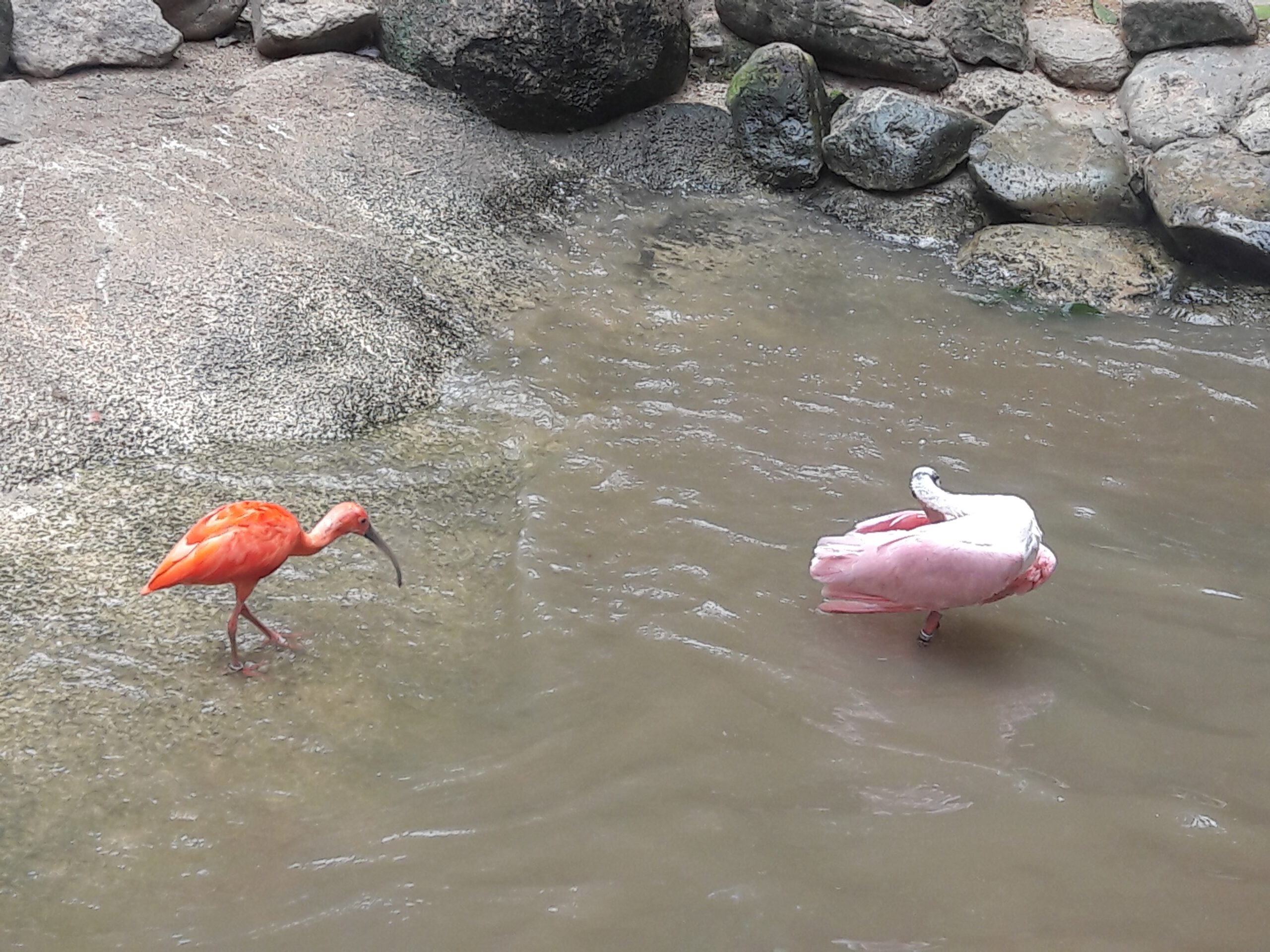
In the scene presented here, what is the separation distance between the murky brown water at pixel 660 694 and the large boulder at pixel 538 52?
242cm

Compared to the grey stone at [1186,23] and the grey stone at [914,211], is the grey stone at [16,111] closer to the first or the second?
the grey stone at [914,211]

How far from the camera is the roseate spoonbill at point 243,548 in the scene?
2.65 meters

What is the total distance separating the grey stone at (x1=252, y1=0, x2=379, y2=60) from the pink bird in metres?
5.03

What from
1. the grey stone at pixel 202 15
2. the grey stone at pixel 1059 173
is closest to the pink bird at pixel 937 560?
the grey stone at pixel 1059 173

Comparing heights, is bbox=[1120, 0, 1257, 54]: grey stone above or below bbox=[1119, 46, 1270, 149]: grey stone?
above

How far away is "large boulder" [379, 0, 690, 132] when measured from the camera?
618 centimetres

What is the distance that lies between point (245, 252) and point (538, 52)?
2.47 m

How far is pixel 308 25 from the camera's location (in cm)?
641

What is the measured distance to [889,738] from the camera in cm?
263

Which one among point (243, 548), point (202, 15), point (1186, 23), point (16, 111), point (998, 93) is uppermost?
point (1186, 23)

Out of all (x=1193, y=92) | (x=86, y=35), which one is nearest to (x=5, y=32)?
(x=86, y=35)

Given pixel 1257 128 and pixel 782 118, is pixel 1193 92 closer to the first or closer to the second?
pixel 1257 128

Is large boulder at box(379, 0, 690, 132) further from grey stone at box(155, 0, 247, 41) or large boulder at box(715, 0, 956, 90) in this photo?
grey stone at box(155, 0, 247, 41)

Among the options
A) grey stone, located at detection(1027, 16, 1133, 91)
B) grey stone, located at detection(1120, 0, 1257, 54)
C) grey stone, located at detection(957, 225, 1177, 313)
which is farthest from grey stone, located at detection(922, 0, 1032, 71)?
grey stone, located at detection(957, 225, 1177, 313)
